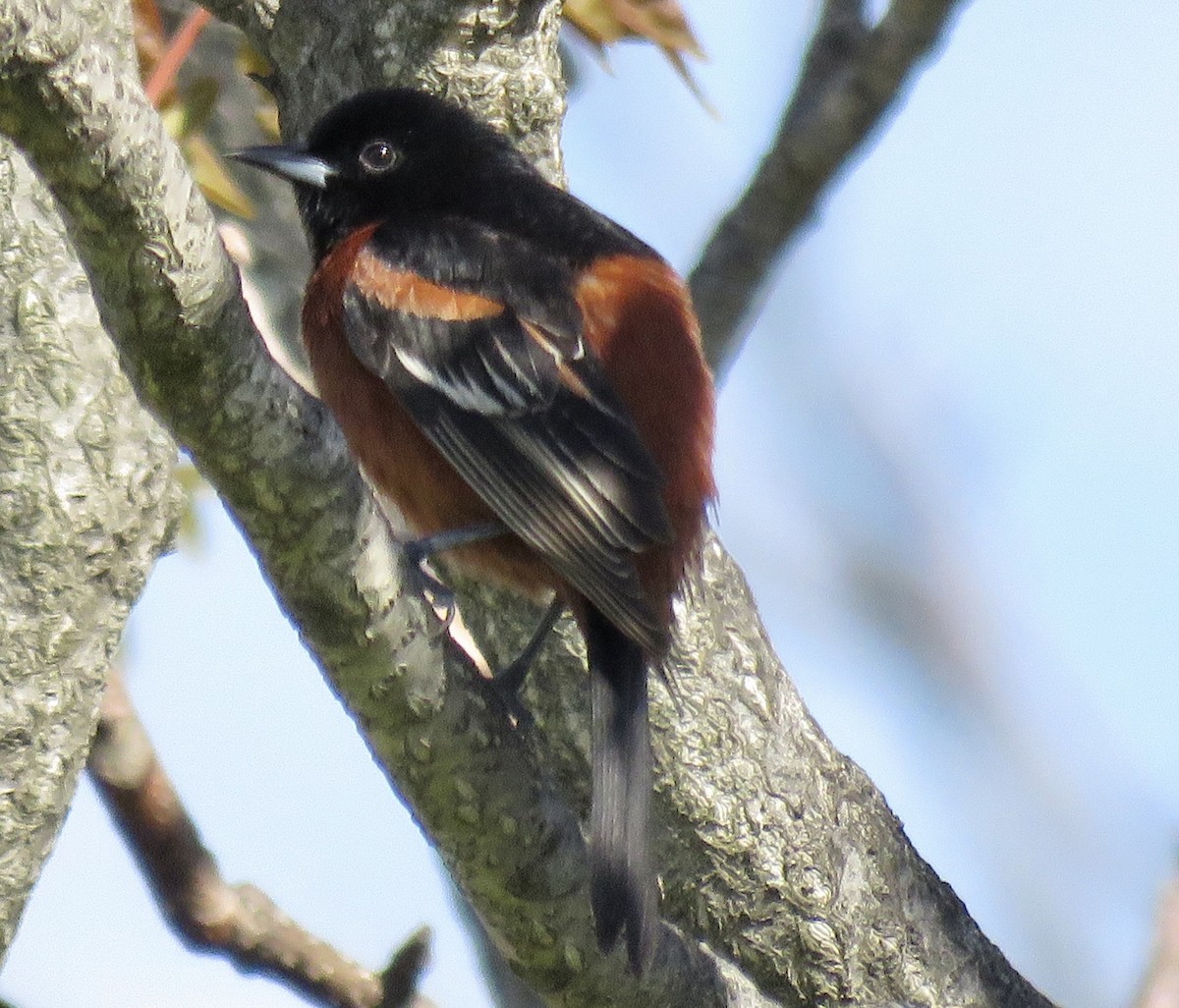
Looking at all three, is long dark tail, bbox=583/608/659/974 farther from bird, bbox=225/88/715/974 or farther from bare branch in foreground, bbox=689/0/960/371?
bare branch in foreground, bbox=689/0/960/371

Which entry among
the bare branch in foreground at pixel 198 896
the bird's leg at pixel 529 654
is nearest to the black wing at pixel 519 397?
the bird's leg at pixel 529 654

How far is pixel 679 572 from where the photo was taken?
4004 millimetres

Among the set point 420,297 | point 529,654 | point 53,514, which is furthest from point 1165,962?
point 53,514

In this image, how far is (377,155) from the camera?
491 centimetres

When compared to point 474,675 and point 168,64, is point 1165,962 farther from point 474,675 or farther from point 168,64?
point 168,64

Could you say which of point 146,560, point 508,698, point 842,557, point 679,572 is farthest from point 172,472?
point 842,557

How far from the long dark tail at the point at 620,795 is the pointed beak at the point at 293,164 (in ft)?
5.92

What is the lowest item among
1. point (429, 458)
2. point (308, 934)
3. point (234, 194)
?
point (308, 934)

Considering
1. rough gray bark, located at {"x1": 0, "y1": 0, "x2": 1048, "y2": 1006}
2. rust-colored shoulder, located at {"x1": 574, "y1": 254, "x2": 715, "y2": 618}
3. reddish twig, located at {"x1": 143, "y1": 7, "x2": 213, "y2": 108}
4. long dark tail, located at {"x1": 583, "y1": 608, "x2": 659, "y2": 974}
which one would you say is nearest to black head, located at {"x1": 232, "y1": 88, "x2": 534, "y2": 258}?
rough gray bark, located at {"x1": 0, "y1": 0, "x2": 1048, "y2": 1006}

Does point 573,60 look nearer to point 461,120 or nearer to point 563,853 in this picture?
point 461,120

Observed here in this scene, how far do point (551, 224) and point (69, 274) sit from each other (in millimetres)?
1318

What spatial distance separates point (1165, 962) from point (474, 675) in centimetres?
191

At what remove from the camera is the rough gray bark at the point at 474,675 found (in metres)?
2.48

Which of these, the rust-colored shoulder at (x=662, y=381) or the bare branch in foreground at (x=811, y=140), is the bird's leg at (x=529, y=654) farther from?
the bare branch in foreground at (x=811, y=140)
